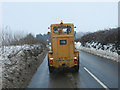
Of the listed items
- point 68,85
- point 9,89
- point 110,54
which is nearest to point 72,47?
point 68,85

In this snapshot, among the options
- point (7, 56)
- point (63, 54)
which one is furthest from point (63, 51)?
point (7, 56)

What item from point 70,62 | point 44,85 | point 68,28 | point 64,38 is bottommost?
point 44,85

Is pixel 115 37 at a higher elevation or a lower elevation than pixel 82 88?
higher

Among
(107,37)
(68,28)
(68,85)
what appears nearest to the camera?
(68,85)

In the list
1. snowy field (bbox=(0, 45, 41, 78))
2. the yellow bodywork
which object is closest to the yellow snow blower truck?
the yellow bodywork

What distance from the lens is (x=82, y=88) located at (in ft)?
21.1

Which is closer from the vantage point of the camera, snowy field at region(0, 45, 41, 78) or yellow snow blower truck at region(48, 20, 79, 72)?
yellow snow blower truck at region(48, 20, 79, 72)

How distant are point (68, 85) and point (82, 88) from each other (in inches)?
30.7

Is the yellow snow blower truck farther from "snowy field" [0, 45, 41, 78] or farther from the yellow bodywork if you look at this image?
"snowy field" [0, 45, 41, 78]

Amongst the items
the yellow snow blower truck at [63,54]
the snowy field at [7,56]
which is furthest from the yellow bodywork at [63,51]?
the snowy field at [7,56]

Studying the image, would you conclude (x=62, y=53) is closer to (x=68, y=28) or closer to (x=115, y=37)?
(x=68, y=28)

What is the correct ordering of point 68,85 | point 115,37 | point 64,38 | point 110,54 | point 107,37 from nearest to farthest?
point 68,85 → point 64,38 → point 110,54 → point 115,37 → point 107,37

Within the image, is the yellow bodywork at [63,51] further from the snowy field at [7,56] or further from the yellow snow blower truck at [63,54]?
the snowy field at [7,56]

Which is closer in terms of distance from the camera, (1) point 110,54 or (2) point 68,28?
(2) point 68,28
